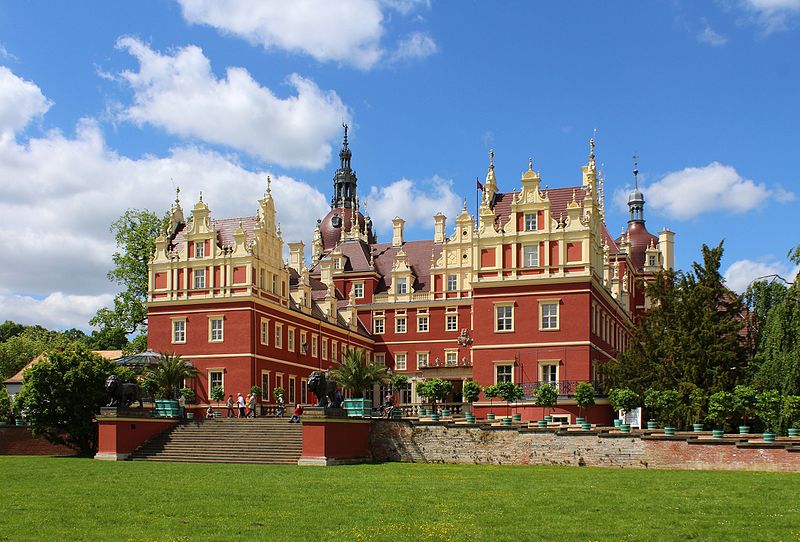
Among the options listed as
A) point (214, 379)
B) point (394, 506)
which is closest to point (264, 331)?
point (214, 379)

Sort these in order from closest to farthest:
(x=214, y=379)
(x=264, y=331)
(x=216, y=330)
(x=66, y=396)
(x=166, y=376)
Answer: (x=66, y=396), (x=166, y=376), (x=214, y=379), (x=216, y=330), (x=264, y=331)

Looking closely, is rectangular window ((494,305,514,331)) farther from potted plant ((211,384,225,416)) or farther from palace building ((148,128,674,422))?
potted plant ((211,384,225,416))

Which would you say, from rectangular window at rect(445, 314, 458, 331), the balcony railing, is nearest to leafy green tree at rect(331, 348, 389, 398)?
the balcony railing

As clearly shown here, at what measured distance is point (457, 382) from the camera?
183 feet

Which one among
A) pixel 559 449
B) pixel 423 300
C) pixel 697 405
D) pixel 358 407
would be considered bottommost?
pixel 559 449

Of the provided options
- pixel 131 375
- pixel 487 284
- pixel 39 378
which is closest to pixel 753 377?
pixel 487 284

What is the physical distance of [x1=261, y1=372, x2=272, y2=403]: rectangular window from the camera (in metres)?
51.7

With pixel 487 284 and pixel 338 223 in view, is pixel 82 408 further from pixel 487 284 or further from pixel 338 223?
pixel 338 223

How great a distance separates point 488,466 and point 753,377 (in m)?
12.0

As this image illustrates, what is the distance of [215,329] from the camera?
51.3 meters

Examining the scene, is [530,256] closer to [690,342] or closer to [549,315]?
[549,315]

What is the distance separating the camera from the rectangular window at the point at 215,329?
51166 mm

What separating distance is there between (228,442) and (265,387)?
15587 mm

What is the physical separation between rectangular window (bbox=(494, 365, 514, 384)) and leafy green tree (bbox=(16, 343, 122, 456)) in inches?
767
